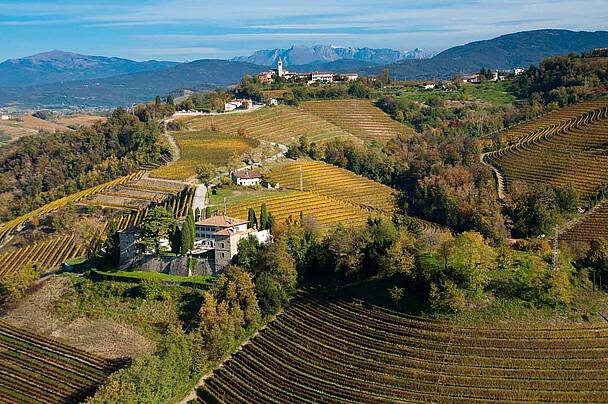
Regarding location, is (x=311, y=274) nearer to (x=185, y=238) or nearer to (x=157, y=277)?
(x=185, y=238)

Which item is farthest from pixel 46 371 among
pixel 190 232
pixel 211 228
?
pixel 211 228

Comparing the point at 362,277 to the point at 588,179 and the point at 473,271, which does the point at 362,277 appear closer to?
the point at 473,271

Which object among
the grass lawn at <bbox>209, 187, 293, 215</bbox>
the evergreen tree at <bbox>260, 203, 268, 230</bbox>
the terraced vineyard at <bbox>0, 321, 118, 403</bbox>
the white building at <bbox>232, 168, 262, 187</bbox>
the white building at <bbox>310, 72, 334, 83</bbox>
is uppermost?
the white building at <bbox>310, 72, 334, 83</bbox>

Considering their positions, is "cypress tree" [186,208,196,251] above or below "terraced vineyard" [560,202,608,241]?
above

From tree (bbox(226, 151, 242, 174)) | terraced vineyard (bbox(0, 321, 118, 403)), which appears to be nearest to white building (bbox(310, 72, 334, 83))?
tree (bbox(226, 151, 242, 174))

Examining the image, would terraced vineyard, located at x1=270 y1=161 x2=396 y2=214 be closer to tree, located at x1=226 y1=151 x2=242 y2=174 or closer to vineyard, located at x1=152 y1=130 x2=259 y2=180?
tree, located at x1=226 y1=151 x2=242 y2=174

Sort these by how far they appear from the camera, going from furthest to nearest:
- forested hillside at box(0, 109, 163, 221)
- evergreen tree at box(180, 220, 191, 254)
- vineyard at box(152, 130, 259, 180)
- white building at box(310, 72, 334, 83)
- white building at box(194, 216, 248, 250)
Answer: white building at box(310, 72, 334, 83), forested hillside at box(0, 109, 163, 221), vineyard at box(152, 130, 259, 180), white building at box(194, 216, 248, 250), evergreen tree at box(180, 220, 191, 254)

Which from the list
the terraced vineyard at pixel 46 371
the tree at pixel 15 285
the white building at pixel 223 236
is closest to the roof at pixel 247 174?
the white building at pixel 223 236
